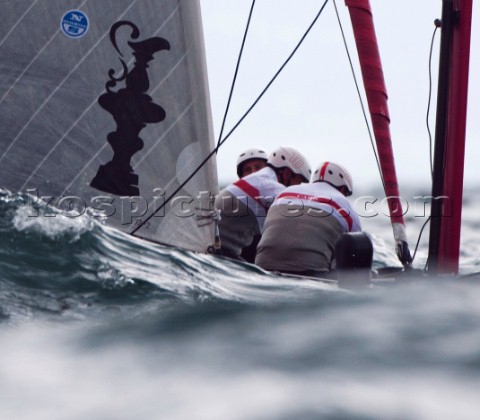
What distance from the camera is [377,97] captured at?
Result: 29.4 feet

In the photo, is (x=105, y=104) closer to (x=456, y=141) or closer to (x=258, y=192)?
(x=258, y=192)

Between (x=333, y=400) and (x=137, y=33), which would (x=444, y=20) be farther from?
(x=333, y=400)

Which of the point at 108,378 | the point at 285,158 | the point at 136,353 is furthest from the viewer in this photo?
the point at 285,158

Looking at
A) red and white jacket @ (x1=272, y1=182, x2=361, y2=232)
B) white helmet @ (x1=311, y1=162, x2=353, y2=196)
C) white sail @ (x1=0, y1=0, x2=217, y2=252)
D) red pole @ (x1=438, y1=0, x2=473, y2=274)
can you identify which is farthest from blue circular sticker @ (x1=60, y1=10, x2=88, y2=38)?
red pole @ (x1=438, y1=0, x2=473, y2=274)

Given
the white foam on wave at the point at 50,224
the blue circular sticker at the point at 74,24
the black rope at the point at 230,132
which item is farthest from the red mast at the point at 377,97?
the white foam on wave at the point at 50,224

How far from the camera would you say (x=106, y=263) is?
6414mm

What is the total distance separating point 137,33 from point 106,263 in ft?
7.57

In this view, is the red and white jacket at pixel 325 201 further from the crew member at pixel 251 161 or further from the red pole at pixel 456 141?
the crew member at pixel 251 161

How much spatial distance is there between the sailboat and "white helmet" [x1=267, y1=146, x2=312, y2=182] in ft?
3.08

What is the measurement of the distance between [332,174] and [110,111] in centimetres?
162

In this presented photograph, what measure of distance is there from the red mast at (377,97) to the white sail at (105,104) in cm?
131

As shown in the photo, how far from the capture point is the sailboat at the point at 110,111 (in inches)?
319

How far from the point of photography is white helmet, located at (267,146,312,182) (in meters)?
9.27

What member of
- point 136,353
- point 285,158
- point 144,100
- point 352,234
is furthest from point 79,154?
point 136,353
